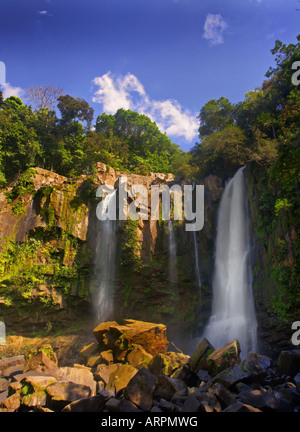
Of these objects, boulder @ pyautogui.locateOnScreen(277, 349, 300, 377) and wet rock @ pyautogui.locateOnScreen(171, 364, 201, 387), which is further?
wet rock @ pyautogui.locateOnScreen(171, 364, 201, 387)

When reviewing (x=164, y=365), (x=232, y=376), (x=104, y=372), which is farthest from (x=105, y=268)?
(x=232, y=376)

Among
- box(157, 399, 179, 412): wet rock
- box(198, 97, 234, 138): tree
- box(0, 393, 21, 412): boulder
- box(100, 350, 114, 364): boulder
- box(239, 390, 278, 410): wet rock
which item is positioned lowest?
box(100, 350, 114, 364): boulder

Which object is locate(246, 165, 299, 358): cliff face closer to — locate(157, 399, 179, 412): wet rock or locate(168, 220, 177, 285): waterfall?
locate(168, 220, 177, 285): waterfall

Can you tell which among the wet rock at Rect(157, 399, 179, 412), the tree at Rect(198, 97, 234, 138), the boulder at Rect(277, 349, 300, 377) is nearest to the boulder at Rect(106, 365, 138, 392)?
the wet rock at Rect(157, 399, 179, 412)

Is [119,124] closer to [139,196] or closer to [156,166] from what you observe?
[156,166]

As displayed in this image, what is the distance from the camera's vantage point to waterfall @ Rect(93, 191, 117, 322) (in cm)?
1678

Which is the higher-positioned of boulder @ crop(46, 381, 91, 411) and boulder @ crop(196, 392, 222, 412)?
boulder @ crop(196, 392, 222, 412)

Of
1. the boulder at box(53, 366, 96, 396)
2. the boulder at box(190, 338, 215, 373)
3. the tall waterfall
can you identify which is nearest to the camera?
the boulder at box(53, 366, 96, 396)

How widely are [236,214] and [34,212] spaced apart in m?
13.8

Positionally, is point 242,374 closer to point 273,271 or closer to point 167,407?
point 167,407

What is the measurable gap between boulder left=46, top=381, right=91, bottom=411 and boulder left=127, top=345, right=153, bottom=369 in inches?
108

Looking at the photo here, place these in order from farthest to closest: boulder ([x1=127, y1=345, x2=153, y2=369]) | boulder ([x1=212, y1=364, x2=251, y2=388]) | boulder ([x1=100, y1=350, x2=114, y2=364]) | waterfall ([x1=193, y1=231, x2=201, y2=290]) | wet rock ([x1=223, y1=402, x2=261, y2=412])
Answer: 1. waterfall ([x1=193, y1=231, x2=201, y2=290])
2. boulder ([x1=100, y1=350, x2=114, y2=364])
3. boulder ([x1=127, y1=345, x2=153, y2=369])
4. boulder ([x1=212, y1=364, x2=251, y2=388])
5. wet rock ([x1=223, y1=402, x2=261, y2=412])

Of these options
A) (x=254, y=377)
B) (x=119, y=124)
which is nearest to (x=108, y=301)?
(x=254, y=377)

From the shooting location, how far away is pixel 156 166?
33.0m
